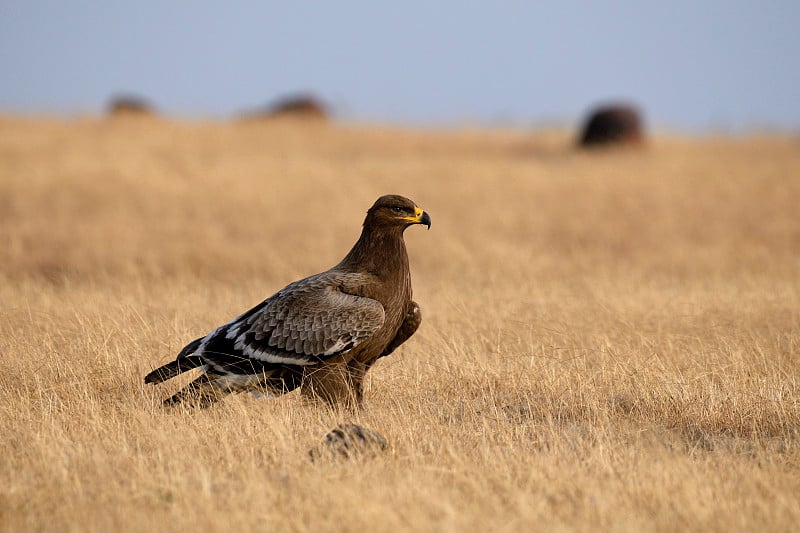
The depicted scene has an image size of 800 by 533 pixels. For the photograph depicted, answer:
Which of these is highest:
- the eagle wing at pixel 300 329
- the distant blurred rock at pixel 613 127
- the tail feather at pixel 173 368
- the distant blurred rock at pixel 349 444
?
the eagle wing at pixel 300 329

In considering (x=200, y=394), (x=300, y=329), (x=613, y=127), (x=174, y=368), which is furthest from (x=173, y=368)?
(x=613, y=127)

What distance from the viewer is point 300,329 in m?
7.10

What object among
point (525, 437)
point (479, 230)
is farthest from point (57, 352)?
point (479, 230)

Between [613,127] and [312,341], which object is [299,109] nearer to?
[613,127]

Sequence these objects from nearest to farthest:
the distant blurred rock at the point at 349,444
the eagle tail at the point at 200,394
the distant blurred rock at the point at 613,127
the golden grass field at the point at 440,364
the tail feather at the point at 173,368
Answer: the golden grass field at the point at 440,364
the distant blurred rock at the point at 349,444
the eagle tail at the point at 200,394
the tail feather at the point at 173,368
the distant blurred rock at the point at 613,127

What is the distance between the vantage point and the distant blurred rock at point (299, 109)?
34.6 m

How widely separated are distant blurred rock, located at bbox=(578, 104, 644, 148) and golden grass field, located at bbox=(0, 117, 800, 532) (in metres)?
6.31

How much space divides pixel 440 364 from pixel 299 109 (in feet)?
91.5

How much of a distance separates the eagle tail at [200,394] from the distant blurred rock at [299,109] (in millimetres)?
27514

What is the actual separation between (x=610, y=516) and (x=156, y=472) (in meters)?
2.55

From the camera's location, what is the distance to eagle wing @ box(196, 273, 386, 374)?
6996mm

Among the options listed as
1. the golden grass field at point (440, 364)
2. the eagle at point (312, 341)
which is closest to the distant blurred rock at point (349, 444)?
the golden grass field at point (440, 364)

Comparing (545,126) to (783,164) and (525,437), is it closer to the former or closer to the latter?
(783,164)

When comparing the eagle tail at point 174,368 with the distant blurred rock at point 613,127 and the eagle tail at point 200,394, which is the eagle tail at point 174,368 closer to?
the eagle tail at point 200,394
